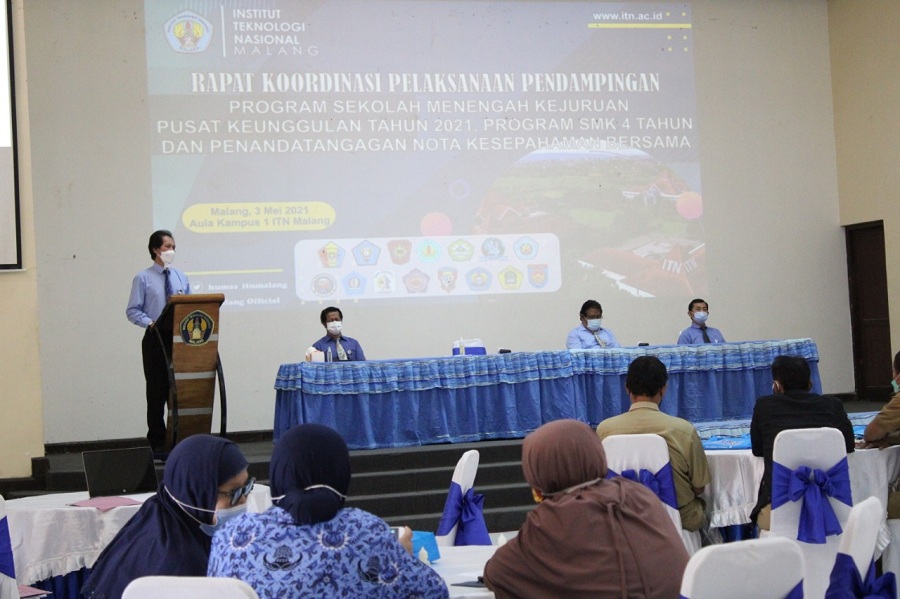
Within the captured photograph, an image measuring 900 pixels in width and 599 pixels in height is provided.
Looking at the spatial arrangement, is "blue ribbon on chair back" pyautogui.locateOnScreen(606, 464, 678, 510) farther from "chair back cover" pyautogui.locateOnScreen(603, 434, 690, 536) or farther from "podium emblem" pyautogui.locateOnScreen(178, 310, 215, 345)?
"podium emblem" pyautogui.locateOnScreen(178, 310, 215, 345)

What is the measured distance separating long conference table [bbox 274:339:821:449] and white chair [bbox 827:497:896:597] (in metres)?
4.86

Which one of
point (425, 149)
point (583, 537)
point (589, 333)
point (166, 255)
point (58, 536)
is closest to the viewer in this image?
point (583, 537)

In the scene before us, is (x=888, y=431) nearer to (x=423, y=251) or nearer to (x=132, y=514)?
(x=132, y=514)

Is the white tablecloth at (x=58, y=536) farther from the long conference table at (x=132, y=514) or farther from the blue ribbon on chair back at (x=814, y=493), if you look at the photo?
the blue ribbon on chair back at (x=814, y=493)

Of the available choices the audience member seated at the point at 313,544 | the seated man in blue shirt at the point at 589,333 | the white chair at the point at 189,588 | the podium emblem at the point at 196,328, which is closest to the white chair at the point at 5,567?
the audience member seated at the point at 313,544

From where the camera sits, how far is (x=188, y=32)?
874 cm

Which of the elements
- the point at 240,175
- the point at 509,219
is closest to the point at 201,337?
the point at 240,175

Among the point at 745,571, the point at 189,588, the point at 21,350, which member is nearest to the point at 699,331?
the point at 21,350

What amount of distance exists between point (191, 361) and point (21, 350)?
1.50m

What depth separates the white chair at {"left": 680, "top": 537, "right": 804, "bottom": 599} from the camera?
5.80 ft

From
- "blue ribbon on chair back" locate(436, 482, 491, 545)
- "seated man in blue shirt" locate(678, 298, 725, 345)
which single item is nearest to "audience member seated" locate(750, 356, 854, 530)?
"blue ribbon on chair back" locate(436, 482, 491, 545)

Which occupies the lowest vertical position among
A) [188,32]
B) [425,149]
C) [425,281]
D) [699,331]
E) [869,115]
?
[699,331]

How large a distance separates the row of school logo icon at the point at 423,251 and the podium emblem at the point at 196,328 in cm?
352

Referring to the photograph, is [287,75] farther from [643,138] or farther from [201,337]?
[201,337]
